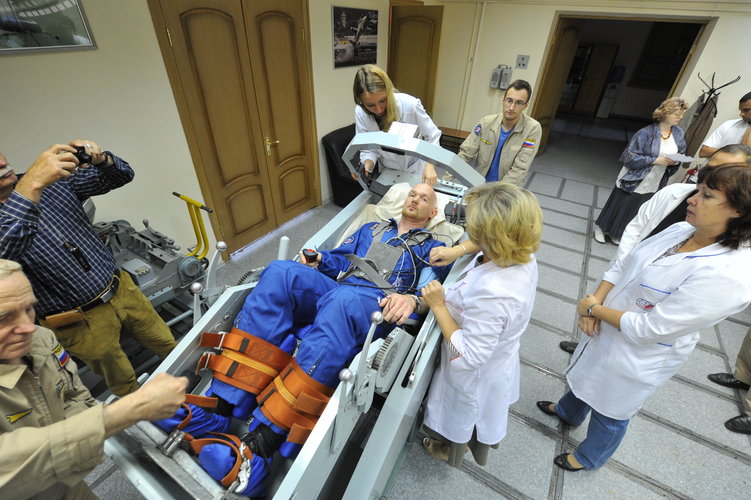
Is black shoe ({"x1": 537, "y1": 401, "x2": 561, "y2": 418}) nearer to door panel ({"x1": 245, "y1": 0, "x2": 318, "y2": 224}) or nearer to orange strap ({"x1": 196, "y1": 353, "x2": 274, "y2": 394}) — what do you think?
orange strap ({"x1": 196, "y1": 353, "x2": 274, "y2": 394})

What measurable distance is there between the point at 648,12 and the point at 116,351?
6139mm

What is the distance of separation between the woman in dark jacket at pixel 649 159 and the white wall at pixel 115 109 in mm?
3776

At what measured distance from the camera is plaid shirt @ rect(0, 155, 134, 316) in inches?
45.9

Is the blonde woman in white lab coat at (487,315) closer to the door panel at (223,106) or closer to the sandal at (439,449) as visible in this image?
the sandal at (439,449)

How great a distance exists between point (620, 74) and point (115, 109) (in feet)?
33.3

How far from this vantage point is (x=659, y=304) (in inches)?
44.5

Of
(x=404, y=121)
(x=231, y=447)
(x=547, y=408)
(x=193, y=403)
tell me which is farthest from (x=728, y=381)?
(x=193, y=403)

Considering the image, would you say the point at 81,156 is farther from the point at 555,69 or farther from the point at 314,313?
the point at 555,69

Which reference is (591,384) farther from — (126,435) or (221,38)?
(221,38)

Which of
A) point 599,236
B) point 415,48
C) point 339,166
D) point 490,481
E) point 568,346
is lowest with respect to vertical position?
point 490,481

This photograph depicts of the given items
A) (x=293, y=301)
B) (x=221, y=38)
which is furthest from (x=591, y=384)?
(x=221, y=38)

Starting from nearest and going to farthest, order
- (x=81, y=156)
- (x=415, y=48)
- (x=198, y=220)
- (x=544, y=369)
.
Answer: (x=81, y=156) < (x=198, y=220) < (x=544, y=369) < (x=415, y=48)

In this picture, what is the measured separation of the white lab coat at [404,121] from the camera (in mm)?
2338

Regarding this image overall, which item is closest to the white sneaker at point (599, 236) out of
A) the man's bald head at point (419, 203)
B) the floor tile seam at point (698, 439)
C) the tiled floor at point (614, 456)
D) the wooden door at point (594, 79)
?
the tiled floor at point (614, 456)
